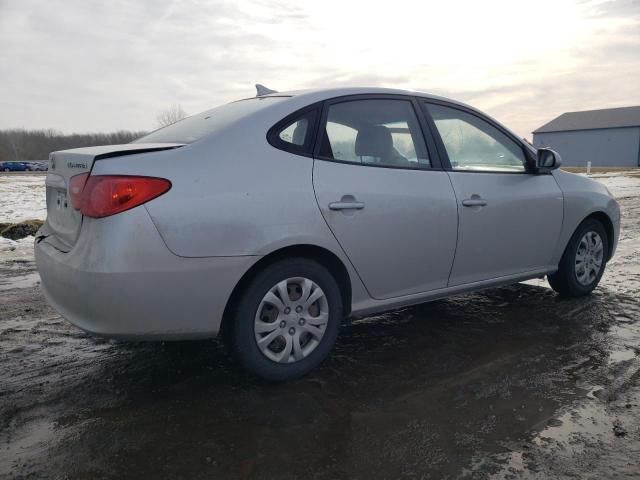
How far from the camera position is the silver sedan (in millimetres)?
2609

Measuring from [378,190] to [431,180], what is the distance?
1.66 feet

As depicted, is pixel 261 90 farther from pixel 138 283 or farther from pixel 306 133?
pixel 138 283

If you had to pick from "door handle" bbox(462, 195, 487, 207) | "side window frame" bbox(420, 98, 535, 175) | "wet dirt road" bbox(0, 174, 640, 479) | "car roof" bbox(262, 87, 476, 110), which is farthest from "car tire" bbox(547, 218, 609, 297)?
"car roof" bbox(262, 87, 476, 110)

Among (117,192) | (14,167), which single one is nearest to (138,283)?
(117,192)

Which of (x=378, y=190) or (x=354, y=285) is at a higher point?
(x=378, y=190)

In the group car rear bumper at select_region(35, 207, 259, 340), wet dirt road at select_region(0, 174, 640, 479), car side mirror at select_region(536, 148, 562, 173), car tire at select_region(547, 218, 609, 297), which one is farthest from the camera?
car tire at select_region(547, 218, 609, 297)

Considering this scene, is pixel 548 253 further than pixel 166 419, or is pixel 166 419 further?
pixel 548 253

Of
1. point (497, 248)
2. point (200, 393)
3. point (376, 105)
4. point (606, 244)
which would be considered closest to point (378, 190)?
point (376, 105)

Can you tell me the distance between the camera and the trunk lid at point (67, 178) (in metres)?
2.75

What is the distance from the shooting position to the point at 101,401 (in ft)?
9.27

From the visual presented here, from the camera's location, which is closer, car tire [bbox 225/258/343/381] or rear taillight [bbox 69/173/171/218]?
rear taillight [bbox 69/173/171/218]

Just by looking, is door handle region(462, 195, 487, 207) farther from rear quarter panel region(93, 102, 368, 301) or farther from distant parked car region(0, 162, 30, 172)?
distant parked car region(0, 162, 30, 172)

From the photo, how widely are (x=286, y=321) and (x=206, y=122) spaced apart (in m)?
1.34

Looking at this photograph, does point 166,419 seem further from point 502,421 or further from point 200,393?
point 502,421
